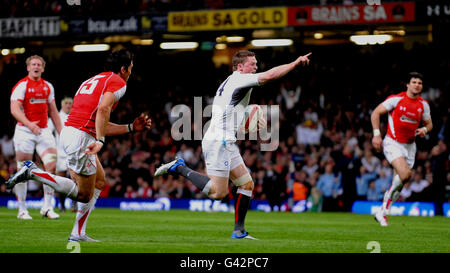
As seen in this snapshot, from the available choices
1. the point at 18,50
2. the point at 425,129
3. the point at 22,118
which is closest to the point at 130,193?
the point at 18,50

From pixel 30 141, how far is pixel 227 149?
5.79m

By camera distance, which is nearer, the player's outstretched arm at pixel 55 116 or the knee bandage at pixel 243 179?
the knee bandage at pixel 243 179

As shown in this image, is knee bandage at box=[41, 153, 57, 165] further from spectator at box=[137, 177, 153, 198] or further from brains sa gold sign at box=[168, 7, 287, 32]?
brains sa gold sign at box=[168, 7, 287, 32]

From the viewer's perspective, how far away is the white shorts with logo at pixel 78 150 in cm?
1026

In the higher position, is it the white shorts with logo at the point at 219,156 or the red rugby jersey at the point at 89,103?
the red rugby jersey at the point at 89,103

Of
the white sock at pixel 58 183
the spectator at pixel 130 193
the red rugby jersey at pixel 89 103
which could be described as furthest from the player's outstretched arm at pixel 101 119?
the spectator at pixel 130 193

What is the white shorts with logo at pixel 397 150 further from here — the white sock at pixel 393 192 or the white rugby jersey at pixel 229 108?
the white rugby jersey at pixel 229 108

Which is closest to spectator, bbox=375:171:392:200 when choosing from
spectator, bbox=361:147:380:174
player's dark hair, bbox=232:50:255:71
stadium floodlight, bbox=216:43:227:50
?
spectator, bbox=361:147:380:174

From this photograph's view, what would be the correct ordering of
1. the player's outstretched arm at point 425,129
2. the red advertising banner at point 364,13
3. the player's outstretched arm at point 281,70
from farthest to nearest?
1. the red advertising banner at point 364,13
2. the player's outstretched arm at point 425,129
3. the player's outstretched arm at point 281,70

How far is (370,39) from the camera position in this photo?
30.2 meters

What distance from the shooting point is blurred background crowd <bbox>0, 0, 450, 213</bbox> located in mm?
23312

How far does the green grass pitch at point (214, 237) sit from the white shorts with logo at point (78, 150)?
0.98m

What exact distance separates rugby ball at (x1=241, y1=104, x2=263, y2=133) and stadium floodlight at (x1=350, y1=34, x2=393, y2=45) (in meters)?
18.6
